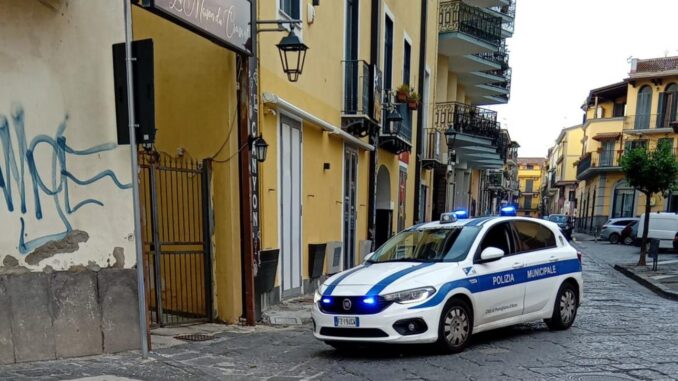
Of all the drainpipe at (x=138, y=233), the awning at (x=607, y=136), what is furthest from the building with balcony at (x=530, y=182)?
the drainpipe at (x=138, y=233)

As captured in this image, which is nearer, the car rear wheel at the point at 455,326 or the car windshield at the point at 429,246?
the car rear wheel at the point at 455,326

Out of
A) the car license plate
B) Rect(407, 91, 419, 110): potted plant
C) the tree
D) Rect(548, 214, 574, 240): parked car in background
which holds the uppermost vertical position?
Rect(407, 91, 419, 110): potted plant

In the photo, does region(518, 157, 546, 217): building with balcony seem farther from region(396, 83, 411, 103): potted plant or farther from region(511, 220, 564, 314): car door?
region(511, 220, 564, 314): car door

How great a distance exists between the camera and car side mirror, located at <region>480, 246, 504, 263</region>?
6.42 meters

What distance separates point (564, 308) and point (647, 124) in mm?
41272

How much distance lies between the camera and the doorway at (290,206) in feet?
30.7

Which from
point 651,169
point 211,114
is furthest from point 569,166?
point 211,114

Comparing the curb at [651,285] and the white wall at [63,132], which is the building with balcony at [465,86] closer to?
the curb at [651,285]

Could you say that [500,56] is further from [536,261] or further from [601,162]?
[601,162]

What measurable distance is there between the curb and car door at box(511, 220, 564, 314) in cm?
524

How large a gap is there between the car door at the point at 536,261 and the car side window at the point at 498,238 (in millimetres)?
179

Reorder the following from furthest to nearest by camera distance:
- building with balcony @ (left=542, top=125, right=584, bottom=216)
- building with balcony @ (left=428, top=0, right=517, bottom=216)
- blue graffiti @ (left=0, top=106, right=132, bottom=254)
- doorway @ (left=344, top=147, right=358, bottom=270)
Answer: building with balcony @ (left=542, top=125, right=584, bottom=216)
building with balcony @ (left=428, top=0, right=517, bottom=216)
doorway @ (left=344, top=147, right=358, bottom=270)
blue graffiti @ (left=0, top=106, right=132, bottom=254)

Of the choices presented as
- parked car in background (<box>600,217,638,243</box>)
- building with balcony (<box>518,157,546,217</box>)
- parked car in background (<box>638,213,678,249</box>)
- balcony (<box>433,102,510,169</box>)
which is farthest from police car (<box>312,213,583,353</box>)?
building with balcony (<box>518,157,546,217</box>)

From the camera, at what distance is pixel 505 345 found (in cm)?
659
